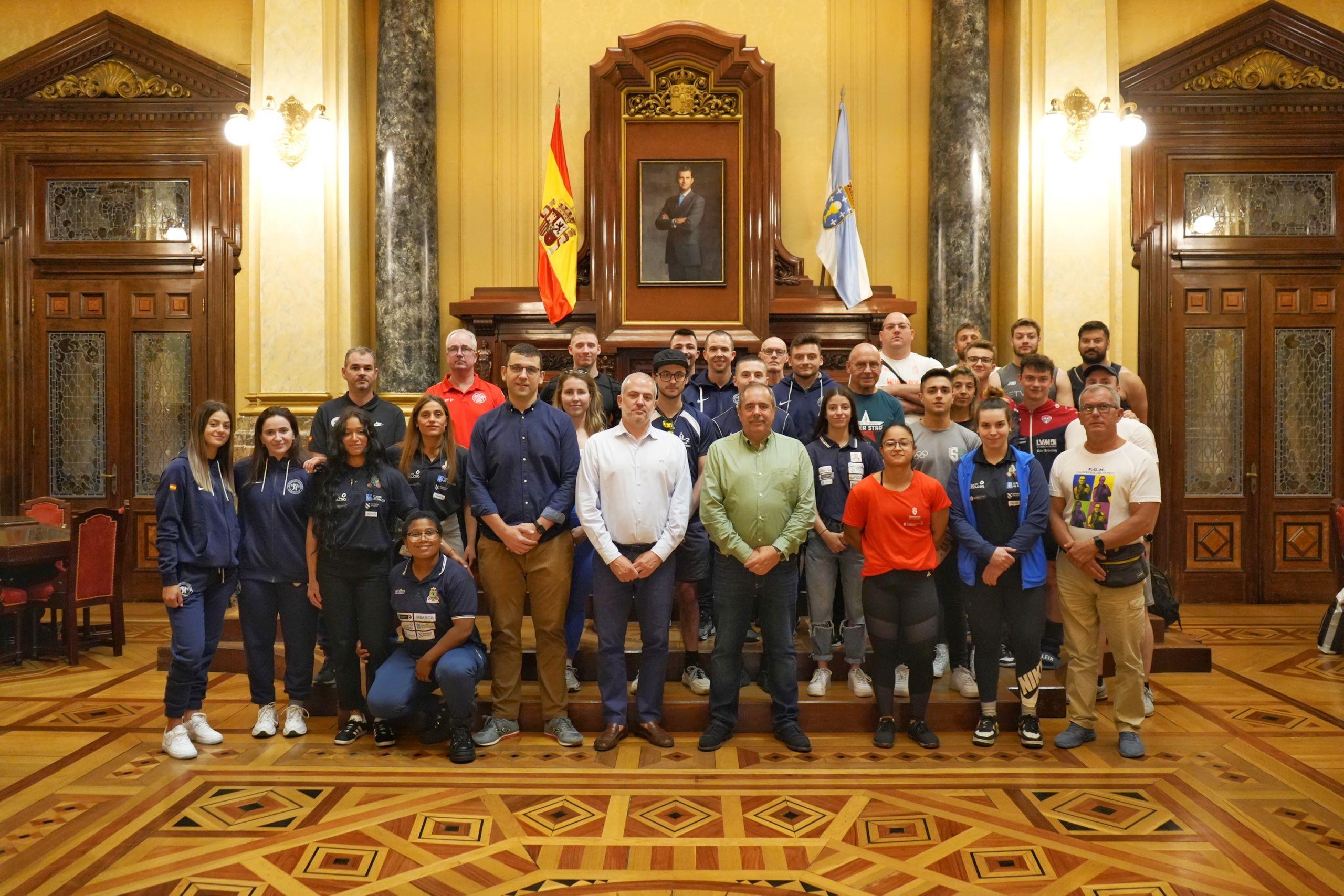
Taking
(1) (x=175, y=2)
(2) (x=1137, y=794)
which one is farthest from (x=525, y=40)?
(2) (x=1137, y=794)

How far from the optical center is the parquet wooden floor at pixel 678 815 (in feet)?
10.2

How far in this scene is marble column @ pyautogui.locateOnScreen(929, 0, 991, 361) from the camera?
24.6 feet

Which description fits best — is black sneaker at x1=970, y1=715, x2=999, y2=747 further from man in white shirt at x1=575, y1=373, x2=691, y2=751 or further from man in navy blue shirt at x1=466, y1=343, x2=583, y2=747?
man in navy blue shirt at x1=466, y1=343, x2=583, y2=747

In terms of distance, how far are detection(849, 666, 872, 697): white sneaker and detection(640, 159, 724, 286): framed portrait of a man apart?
3.79 m

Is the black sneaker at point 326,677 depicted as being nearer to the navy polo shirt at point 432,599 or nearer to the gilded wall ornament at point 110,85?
the navy polo shirt at point 432,599

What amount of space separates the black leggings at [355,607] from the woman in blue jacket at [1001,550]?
253 centimetres

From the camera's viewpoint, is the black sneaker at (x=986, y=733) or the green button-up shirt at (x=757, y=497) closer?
the green button-up shirt at (x=757, y=497)

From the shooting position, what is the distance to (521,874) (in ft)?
10.3

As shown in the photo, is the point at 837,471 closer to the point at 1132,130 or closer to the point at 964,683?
the point at 964,683

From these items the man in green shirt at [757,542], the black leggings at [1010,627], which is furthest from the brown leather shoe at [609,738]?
the black leggings at [1010,627]

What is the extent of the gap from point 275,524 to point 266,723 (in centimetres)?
91

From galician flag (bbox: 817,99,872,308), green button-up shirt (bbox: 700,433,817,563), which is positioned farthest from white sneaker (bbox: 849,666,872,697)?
galician flag (bbox: 817,99,872,308)

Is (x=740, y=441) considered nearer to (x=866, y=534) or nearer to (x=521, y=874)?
(x=866, y=534)

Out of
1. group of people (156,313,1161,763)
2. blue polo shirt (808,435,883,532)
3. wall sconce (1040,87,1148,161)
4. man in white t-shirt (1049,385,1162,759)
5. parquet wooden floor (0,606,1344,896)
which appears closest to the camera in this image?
parquet wooden floor (0,606,1344,896)
